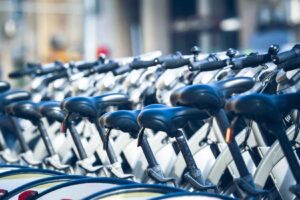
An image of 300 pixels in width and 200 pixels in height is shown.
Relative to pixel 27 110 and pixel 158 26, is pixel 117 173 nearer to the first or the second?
pixel 27 110

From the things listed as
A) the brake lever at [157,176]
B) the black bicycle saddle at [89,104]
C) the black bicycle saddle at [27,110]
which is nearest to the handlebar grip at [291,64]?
the brake lever at [157,176]

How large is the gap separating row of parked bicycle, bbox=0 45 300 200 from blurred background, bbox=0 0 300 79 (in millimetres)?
12252

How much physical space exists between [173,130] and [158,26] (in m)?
22.2

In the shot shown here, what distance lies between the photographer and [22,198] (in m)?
4.29

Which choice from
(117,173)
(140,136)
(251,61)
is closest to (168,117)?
(140,136)

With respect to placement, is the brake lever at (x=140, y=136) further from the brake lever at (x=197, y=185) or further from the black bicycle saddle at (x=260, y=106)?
the black bicycle saddle at (x=260, y=106)

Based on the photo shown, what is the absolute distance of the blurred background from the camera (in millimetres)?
22062

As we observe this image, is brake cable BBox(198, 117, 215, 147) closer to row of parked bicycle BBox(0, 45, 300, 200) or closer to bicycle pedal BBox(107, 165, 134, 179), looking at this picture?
row of parked bicycle BBox(0, 45, 300, 200)

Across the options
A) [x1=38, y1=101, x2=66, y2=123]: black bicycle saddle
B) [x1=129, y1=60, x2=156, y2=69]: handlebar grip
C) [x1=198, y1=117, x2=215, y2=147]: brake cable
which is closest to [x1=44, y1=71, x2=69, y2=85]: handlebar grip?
[x1=129, y1=60, x2=156, y2=69]: handlebar grip

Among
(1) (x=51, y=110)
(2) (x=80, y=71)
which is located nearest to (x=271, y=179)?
(1) (x=51, y=110)

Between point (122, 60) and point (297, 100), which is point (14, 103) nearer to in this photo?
point (122, 60)

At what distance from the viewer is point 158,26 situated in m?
26.2

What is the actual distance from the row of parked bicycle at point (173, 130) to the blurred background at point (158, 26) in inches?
482

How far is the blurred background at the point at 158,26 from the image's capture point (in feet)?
72.4
